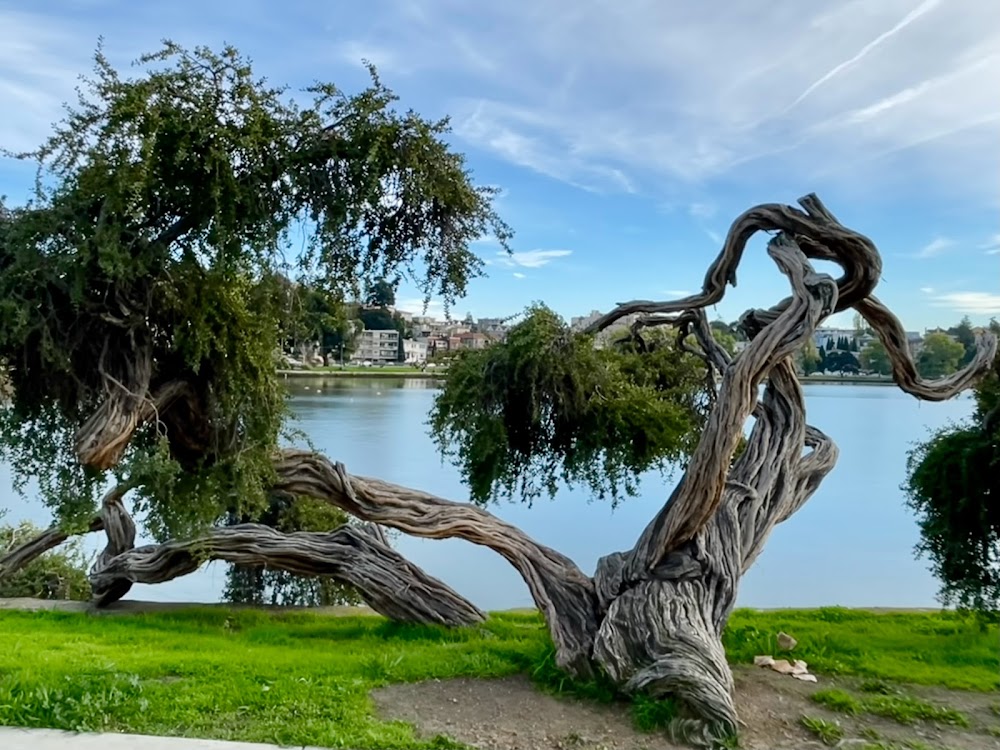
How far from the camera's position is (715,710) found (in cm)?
353

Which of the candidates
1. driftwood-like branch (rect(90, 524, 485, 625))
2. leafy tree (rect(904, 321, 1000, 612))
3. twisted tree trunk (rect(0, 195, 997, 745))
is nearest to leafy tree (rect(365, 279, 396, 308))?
twisted tree trunk (rect(0, 195, 997, 745))

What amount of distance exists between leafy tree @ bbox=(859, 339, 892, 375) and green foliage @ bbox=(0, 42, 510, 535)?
303 cm

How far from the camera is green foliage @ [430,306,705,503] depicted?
6031mm

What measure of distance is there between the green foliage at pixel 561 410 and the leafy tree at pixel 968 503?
71.0 inches

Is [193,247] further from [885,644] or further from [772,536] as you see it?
[772,536]

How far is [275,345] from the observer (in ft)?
17.3

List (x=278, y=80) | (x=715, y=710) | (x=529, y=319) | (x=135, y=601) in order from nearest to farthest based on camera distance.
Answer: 1. (x=715, y=710)
2. (x=278, y=80)
3. (x=529, y=319)
4. (x=135, y=601)

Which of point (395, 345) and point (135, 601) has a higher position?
point (395, 345)

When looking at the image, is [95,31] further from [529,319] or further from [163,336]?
[529,319]

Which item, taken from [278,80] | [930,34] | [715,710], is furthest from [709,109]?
[715,710]

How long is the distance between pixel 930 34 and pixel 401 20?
3.37 metres

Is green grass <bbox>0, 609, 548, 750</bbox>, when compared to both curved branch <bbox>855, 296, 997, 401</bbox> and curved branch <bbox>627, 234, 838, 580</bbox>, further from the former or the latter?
curved branch <bbox>855, 296, 997, 401</bbox>

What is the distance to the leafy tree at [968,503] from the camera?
207 inches

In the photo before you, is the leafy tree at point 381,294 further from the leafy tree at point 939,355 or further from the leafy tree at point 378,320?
the leafy tree at point 939,355
